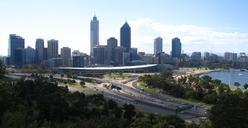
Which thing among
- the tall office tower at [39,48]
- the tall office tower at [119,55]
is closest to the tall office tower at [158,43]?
the tall office tower at [119,55]

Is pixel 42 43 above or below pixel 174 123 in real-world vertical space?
above

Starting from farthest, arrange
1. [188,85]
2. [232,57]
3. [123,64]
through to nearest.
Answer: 1. [232,57]
2. [123,64]
3. [188,85]

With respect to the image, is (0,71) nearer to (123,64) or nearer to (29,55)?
(29,55)

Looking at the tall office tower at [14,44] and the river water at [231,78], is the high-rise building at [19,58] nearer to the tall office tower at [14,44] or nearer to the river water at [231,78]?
the tall office tower at [14,44]

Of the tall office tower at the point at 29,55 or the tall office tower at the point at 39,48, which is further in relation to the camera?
the tall office tower at the point at 39,48

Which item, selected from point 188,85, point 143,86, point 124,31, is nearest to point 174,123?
point 188,85

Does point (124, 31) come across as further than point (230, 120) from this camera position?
Yes

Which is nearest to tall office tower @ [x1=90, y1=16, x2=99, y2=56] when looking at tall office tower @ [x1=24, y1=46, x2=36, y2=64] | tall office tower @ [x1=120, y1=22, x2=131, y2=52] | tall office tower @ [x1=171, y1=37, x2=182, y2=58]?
tall office tower @ [x1=171, y1=37, x2=182, y2=58]

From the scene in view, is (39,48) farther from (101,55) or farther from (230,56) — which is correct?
(230,56)

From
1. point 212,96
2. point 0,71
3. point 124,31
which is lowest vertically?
point 212,96
